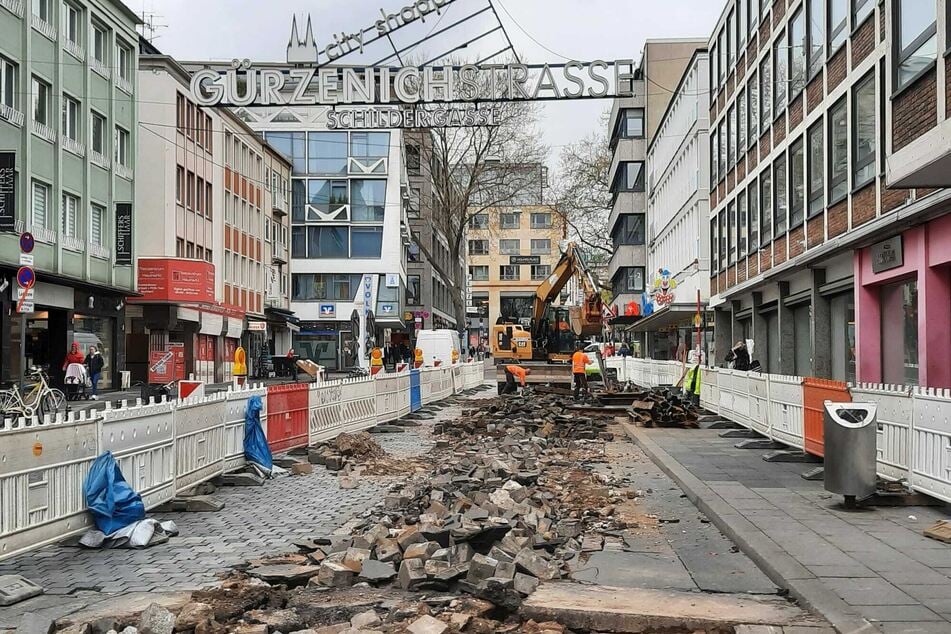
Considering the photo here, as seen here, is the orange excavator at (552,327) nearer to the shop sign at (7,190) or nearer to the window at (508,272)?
the shop sign at (7,190)

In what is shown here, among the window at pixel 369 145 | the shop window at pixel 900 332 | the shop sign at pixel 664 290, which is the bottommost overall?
the shop window at pixel 900 332

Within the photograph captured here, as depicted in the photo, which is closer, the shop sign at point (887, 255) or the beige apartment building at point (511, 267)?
the shop sign at point (887, 255)

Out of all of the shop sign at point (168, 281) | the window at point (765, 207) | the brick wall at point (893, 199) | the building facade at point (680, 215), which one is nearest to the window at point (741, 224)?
the window at point (765, 207)

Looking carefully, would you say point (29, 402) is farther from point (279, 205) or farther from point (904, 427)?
point (279, 205)

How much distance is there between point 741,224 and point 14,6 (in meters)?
25.0

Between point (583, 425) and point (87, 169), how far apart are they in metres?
21.3

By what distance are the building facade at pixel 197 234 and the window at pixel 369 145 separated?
10495 millimetres

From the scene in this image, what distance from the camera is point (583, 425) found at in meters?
21.9

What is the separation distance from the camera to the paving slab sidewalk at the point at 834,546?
600cm

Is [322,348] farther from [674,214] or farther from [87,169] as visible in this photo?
[87,169]

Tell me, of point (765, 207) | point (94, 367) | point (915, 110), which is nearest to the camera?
point (915, 110)

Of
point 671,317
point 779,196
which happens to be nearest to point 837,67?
point 779,196

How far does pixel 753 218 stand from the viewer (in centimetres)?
3459

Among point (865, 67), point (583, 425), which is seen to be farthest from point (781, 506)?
Result: point (865, 67)
